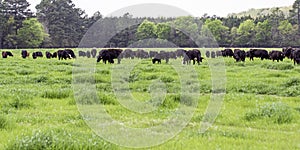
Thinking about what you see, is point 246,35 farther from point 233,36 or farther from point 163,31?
point 163,31

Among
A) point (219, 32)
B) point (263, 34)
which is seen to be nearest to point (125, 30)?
point (219, 32)

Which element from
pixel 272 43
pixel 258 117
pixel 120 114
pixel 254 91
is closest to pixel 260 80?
pixel 254 91

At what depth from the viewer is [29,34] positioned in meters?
92.1

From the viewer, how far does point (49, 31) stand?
345 feet

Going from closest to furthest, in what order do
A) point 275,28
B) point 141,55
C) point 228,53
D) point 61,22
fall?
point 141,55
point 228,53
point 61,22
point 275,28

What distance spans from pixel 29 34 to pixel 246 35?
60764 mm

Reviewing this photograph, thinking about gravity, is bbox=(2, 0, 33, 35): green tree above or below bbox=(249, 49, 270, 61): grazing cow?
above

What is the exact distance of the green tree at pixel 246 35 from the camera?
113875 mm

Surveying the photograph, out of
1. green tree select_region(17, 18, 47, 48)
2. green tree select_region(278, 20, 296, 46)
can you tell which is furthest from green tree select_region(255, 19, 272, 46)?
green tree select_region(17, 18, 47, 48)

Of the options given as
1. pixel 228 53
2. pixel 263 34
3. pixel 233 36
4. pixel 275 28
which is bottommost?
pixel 228 53

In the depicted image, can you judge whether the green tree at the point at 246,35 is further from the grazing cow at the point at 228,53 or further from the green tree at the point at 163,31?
the grazing cow at the point at 228,53

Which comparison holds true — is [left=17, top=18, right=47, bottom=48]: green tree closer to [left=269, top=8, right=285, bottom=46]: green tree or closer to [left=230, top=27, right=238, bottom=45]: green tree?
[left=230, top=27, right=238, bottom=45]: green tree

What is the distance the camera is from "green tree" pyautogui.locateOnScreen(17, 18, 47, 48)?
91.1 metres

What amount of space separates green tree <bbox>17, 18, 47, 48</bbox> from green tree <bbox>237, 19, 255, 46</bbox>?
5624cm
